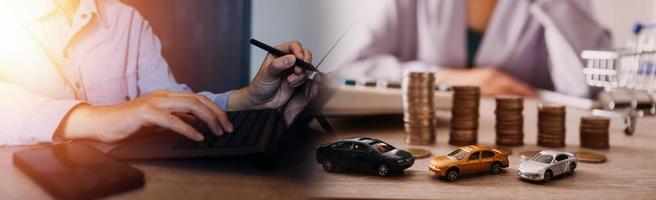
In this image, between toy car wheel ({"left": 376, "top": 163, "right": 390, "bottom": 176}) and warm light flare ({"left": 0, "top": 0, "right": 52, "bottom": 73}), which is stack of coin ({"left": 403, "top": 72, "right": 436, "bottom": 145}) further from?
warm light flare ({"left": 0, "top": 0, "right": 52, "bottom": 73})

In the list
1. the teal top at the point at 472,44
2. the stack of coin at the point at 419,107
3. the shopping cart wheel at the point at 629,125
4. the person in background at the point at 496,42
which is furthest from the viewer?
the teal top at the point at 472,44

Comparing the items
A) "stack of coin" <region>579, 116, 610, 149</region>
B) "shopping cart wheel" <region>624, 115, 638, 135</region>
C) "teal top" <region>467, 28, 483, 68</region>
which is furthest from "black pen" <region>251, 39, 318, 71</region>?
"teal top" <region>467, 28, 483, 68</region>

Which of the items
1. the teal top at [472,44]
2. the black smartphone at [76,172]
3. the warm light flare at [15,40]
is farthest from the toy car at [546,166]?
the teal top at [472,44]

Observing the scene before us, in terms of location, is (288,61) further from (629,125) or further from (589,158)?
(629,125)

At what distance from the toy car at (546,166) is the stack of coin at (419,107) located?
0.16 m

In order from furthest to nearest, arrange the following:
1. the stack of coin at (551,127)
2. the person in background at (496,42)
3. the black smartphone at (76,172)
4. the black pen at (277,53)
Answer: the person in background at (496,42), the stack of coin at (551,127), the black pen at (277,53), the black smartphone at (76,172)

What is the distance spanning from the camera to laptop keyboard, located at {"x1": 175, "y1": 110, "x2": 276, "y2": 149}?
0.56 meters

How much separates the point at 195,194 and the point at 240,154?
2.3 inches

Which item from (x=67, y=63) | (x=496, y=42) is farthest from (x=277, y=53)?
(x=496, y=42)

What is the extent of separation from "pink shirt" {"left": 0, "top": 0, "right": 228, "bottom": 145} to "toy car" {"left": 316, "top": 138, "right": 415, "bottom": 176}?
0.54 feet

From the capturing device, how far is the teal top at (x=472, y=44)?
2668mm

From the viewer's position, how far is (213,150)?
0.55 m

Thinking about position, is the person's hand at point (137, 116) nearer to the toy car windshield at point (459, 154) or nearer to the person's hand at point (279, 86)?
the person's hand at point (279, 86)

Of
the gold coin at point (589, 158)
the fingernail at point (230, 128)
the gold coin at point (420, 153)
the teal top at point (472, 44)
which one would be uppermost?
the teal top at point (472, 44)
